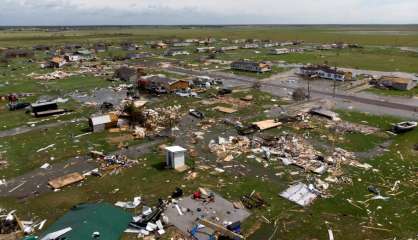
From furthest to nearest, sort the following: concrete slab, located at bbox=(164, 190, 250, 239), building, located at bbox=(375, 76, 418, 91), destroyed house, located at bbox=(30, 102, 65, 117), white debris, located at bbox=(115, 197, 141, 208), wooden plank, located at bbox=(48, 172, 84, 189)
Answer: building, located at bbox=(375, 76, 418, 91) → destroyed house, located at bbox=(30, 102, 65, 117) → wooden plank, located at bbox=(48, 172, 84, 189) → white debris, located at bbox=(115, 197, 141, 208) → concrete slab, located at bbox=(164, 190, 250, 239)

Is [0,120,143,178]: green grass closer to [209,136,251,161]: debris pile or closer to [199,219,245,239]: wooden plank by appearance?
[209,136,251,161]: debris pile

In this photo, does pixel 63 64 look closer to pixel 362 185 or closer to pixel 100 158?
pixel 100 158

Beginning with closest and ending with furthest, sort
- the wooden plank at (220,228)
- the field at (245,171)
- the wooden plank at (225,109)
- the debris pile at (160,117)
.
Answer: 1. the wooden plank at (220,228)
2. the field at (245,171)
3. the debris pile at (160,117)
4. the wooden plank at (225,109)

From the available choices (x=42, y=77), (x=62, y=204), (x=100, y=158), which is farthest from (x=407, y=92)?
(x=42, y=77)

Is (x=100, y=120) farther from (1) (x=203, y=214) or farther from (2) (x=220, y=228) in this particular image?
(2) (x=220, y=228)

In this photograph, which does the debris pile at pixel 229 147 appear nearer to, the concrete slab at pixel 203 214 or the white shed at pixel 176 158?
the white shed at pixel 176 158

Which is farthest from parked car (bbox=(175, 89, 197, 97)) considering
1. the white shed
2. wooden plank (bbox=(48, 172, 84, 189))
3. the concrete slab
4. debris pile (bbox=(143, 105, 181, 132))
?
the concrete slab

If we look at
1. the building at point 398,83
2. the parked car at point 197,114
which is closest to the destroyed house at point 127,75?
the parked car at point 197,114
